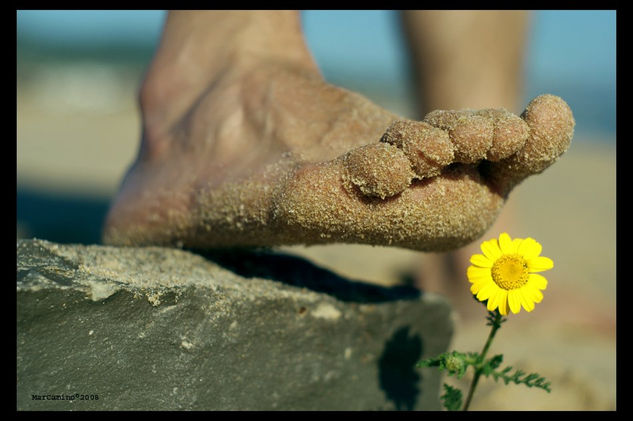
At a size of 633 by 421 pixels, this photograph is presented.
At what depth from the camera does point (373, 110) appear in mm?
1502

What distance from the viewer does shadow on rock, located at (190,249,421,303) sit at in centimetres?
158

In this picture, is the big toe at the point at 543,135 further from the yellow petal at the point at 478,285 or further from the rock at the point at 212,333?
the rock at the point at 212,333

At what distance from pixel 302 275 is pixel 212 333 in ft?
1.24

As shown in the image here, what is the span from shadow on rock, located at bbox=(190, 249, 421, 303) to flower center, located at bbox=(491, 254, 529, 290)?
0.45 m

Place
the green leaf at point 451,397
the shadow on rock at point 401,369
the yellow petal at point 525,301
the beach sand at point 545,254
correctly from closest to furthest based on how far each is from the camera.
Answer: the yellow petal at point 525,301 < the green leaf at point 451,397 < the shadow on rock at point 401,369 < the beach sand at point 545,254

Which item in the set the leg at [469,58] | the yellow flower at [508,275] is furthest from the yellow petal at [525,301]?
the leg at [469,58]

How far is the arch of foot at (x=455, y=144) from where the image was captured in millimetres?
1189

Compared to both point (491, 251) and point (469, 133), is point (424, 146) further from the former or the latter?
point (491, 251)

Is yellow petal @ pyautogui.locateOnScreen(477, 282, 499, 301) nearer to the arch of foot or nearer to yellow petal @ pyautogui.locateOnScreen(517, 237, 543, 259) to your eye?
yellow petal @ pyautogui.locateOnScreen(517, 237, 543, 259)

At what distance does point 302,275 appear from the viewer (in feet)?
5.44

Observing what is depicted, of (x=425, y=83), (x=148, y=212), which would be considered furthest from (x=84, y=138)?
(x=148, y=212)

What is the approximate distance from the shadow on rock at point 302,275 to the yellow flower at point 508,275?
44 cm

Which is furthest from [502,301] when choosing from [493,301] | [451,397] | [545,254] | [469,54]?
[545,254]

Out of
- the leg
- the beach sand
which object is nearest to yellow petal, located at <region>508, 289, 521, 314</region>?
the beach sand
